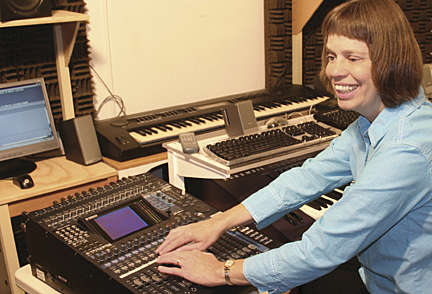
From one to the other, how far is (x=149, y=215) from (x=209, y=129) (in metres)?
1.20

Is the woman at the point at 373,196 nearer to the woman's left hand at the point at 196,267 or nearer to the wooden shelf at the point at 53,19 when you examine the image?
the woman's left hand at the point at 196,267

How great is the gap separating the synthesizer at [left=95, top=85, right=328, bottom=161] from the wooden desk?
0.14m

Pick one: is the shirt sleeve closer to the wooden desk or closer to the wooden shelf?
the wooden desk

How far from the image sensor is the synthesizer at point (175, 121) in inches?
92.1

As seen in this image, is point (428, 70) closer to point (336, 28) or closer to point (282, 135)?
point (282, 135)

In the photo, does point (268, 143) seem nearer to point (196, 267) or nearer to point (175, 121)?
point (175, 121)

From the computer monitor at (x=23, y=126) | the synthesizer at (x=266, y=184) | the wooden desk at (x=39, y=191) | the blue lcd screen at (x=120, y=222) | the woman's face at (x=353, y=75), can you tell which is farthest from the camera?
the computer monitor at (x=23, y=126)

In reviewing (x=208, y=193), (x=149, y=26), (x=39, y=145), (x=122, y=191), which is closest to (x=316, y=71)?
(x=149, y=26)

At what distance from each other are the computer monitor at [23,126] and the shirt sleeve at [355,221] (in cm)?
151

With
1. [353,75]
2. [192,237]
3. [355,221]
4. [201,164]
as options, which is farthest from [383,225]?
[201,164]

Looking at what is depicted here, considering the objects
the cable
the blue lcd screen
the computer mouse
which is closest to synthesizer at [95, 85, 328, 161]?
the cable

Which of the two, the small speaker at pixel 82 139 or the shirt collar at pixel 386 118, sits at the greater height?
the shirt collar at pixel 386 118

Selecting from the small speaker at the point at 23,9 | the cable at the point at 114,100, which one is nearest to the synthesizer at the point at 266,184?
the cable at the point at 114,100

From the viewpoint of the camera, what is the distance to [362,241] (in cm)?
111
